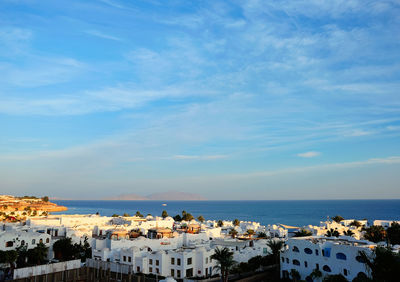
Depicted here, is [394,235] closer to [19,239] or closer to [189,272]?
[189,272]

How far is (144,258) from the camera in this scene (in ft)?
170

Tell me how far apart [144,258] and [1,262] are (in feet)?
70.2

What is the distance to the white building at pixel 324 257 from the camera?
43344 mm

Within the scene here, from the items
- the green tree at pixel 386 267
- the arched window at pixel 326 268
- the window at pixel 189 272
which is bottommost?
the window at pixel 189 272

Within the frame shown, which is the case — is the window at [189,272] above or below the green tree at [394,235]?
below

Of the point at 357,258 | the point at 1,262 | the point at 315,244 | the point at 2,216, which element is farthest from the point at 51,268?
the point at 2,216

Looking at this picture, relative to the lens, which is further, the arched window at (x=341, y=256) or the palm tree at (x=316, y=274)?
the palm tree at (x=316, y=274)

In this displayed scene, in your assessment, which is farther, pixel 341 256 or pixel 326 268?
pixel 326 268

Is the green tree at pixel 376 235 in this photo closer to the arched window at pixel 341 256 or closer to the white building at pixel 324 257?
the white building at pixel 324 257

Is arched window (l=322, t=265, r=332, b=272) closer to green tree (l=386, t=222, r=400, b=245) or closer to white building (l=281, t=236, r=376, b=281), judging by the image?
white building (l=281, t=236, r=376, b=281)

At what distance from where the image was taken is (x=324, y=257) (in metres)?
46.6

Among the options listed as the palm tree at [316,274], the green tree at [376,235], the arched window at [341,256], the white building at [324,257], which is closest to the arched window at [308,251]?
the white building at [324,257]

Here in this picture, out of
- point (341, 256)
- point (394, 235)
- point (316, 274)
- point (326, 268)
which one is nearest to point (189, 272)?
point (316, 274)

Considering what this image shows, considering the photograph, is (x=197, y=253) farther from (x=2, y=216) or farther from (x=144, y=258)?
(x=2, y=216)
